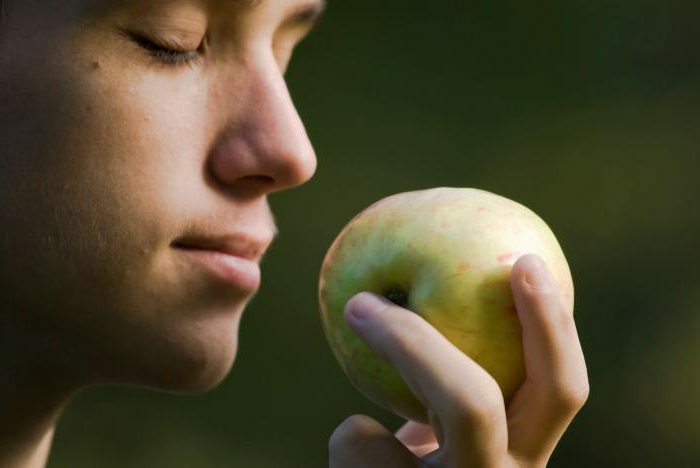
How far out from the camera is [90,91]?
106 cm

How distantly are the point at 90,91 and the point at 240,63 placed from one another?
0.15 meters

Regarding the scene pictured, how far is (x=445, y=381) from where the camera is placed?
3.19ft

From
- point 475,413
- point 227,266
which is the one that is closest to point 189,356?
point 227,266

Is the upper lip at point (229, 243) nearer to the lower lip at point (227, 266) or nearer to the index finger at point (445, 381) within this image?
the lower lip at point (227, 266)

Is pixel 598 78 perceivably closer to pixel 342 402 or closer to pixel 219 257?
pixel 342 402

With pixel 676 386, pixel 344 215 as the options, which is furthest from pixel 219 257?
pixel 676 386

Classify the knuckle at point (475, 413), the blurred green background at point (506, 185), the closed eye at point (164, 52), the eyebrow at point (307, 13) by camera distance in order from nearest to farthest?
the knuckle at point (475, 413) < the closed eye at point (164, 52) < the eyebrow at point (307, 13) < the blurred green background at point (506, 185)

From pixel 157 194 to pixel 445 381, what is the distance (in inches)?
12.7

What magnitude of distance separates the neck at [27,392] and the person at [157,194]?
1 centimetres

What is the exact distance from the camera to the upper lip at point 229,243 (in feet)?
3.61

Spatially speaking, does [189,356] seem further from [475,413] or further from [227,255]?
[475,413]

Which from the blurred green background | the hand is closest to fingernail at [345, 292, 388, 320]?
the hand

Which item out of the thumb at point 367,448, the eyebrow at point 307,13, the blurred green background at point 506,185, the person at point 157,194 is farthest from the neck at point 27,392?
the blurred green background at point 506,185

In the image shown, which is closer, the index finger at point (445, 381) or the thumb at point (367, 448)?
the index finger at point (445, 381)
